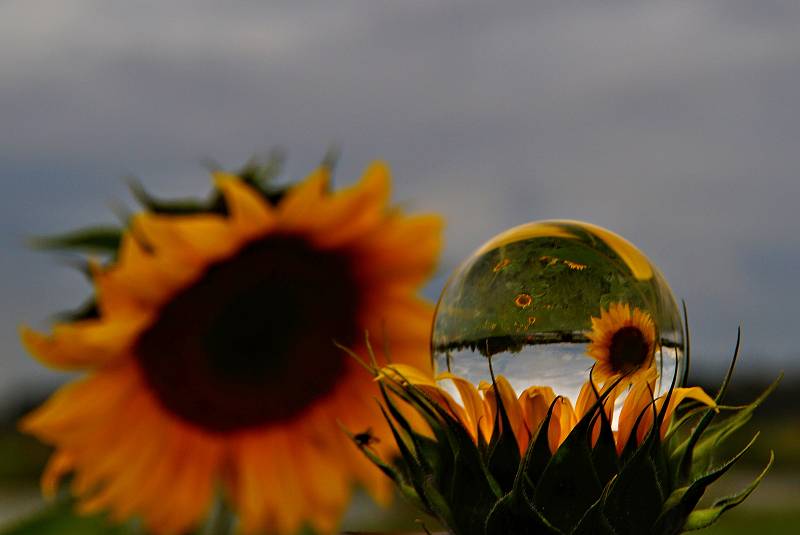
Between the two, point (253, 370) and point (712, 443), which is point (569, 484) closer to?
point (712, 443)

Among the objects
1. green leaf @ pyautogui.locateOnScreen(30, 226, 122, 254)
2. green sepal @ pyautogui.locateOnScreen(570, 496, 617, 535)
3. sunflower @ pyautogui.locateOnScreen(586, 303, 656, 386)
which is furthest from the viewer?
green leaf @ pyautogui.locateOnScreen(30, 226, 122, 254)

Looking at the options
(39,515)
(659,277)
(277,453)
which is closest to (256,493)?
(277,453)

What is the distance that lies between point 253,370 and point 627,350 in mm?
1450

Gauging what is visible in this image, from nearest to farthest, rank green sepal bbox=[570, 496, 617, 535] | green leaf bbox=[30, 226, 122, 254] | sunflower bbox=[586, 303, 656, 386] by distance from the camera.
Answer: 1. green sepal bbox=[570, 496, 617, 535]
2. sunflower bbox=[586, 303, 656, 386]
3. green leaf bbox=[30, 226, 122, 254]

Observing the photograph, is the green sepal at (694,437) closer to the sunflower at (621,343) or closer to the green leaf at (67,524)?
the sunflower at (621,343)

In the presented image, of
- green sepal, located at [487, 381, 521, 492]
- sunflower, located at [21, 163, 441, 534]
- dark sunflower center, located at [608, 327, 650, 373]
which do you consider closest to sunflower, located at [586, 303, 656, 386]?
dark sunflower center, located at [608, 327, 650, 373]

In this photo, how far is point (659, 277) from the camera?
1.13 meters

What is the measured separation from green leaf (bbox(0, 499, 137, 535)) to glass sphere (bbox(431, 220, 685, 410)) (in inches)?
60.6

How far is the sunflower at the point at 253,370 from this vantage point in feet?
7.07

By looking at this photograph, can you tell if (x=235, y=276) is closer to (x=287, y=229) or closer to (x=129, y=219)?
(x=287, y=229)

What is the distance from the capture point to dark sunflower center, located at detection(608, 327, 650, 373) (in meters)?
1.02

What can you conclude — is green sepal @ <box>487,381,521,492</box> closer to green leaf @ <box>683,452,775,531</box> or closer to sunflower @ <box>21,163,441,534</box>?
green leaf @ <box>683,452,775,531</box>

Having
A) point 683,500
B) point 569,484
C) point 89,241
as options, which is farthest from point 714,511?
point 89,241

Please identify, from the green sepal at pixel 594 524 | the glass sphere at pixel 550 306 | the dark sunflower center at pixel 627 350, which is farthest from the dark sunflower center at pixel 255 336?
the green sepal at pixel 594 524
